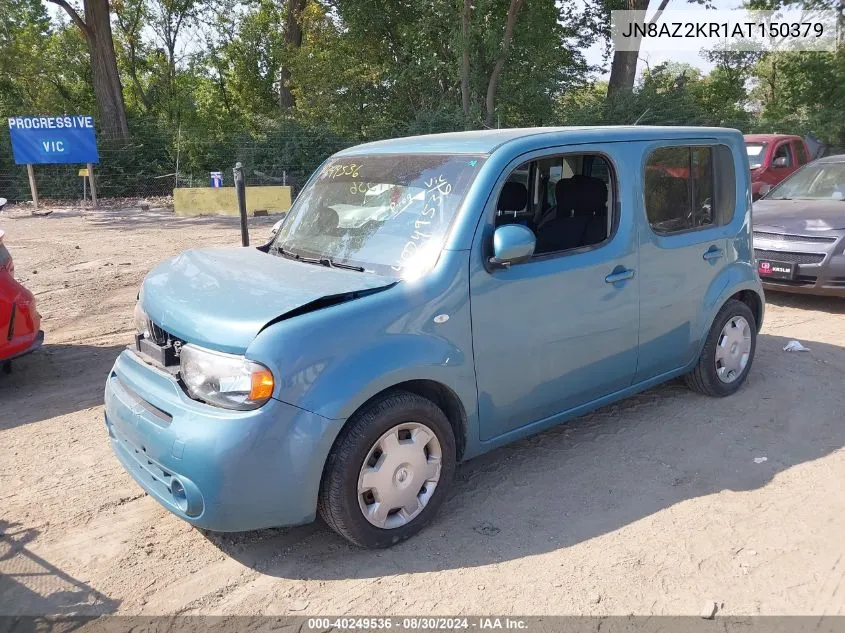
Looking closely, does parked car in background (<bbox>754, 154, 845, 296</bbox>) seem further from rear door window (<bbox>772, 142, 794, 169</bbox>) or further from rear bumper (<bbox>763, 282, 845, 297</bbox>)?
rear door window (<bbox>772, 142, 794, 169</bbox>)

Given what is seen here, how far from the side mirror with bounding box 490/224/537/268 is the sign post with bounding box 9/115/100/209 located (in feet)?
58.2

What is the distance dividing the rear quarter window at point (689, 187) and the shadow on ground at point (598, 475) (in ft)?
4.28

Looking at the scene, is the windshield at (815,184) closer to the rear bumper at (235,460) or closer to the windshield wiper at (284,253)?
the windshield wiper at (284,253)

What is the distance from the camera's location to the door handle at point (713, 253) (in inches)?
184

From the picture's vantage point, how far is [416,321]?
3.25 m

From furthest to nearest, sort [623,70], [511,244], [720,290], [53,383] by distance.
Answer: [623,70]
[53,383]
[720,290]
[511,244]

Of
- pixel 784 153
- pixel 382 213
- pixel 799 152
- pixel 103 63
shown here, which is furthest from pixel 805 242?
pixel 103 63

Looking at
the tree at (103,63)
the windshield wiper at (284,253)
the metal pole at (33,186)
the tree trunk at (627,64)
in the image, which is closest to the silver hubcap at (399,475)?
the windshield wiper at (284,253)

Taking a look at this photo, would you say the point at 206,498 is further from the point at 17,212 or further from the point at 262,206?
the point at 17,212

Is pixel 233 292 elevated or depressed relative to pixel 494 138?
depressed

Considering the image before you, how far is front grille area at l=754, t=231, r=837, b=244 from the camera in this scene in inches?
294

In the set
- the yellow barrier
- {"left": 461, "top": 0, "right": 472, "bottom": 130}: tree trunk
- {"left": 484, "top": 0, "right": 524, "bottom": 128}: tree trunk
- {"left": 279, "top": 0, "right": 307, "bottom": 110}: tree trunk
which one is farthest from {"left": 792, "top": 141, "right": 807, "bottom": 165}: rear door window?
{"left": 279, "top": 0, "right": 307, "bottom": 110}: tree trunk

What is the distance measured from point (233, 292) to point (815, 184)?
27.0ft

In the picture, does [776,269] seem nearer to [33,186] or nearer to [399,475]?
[399,475]
